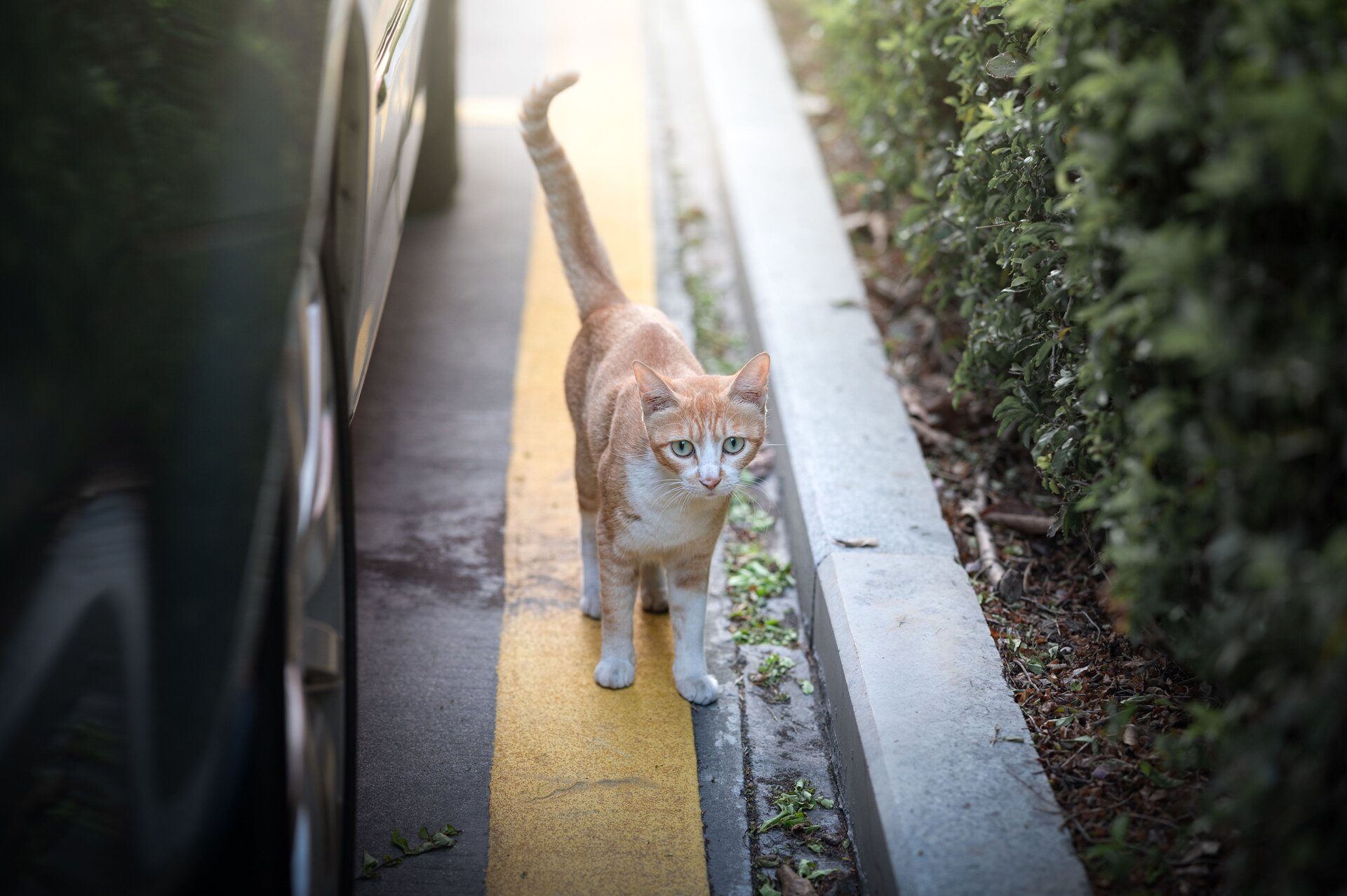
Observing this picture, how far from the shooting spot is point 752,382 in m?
3.11

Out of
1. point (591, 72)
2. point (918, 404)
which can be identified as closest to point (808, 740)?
point (918, 404)

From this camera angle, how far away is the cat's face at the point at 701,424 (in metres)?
3.00

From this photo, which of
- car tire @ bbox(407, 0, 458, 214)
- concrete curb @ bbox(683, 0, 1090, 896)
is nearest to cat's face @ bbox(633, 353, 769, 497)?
concrete curb @ bbox(683, 0, 1090, 896)

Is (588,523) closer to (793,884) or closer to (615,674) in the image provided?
(615,674)

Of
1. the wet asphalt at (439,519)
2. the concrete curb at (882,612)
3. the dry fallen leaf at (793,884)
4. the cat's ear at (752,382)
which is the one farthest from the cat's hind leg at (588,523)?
the dry fallen leaf at (793,884)

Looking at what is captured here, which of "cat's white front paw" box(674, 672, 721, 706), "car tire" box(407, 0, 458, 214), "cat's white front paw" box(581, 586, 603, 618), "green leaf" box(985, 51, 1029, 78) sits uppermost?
"green leaf" box(985, 51, 1029, 78)

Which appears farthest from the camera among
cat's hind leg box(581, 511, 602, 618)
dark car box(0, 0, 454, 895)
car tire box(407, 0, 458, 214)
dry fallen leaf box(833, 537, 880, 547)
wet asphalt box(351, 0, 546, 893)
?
car tire box(407, 0, 458, 214)

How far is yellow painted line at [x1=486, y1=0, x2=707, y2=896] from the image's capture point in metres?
2.67

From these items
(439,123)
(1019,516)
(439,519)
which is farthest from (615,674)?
(439,123)

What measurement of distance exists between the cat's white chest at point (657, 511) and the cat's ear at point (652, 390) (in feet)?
0.50

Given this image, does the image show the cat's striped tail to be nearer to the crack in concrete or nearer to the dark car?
the dark car

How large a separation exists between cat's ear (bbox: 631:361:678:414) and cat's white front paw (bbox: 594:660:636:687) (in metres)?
0.72

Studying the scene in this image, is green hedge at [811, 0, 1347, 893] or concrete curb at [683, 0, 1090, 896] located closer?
green hedge at [811, 0, 1347, 893]

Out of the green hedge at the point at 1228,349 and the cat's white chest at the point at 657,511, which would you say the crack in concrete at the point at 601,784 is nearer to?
the cat's white chest at the point at 657,511
